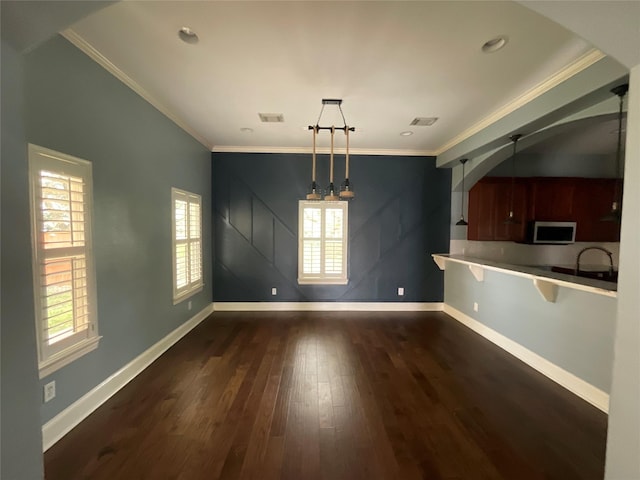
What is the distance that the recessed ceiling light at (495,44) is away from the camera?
6.26 feet

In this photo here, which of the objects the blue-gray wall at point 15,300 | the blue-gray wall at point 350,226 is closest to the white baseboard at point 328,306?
the blue-gray wall at point 350,226

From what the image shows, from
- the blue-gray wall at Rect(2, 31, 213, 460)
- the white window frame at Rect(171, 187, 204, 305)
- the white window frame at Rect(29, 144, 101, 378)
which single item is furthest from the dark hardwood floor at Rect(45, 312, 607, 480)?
the white window frame at Rect(171, 187, 204, 305)

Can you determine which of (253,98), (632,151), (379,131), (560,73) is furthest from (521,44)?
(253,98)

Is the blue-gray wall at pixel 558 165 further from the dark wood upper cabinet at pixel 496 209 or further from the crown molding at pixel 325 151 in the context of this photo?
the crown molding at pixel 325 151

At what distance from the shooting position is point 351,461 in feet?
5.71

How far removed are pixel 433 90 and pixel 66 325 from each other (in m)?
3.64

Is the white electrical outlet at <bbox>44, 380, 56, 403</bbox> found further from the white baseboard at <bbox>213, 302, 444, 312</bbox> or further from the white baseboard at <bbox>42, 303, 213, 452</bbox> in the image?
the white baseboard at <bbox>213, 302, 444, 312</bbox>

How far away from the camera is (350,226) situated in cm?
487

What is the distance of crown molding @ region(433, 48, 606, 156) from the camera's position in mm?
2025

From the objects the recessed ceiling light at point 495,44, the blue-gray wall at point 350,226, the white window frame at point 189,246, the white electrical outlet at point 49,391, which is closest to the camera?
Answer: the white electrical outlet at point 49,391

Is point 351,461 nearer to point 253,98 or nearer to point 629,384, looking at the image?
point 629,384

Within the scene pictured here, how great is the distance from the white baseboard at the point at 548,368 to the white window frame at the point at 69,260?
4.18m

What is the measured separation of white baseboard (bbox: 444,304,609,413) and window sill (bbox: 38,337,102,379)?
13.6 feet

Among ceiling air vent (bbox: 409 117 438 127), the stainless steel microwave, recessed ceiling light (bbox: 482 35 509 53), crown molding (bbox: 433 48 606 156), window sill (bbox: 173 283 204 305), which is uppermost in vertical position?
ceiling air vent (bbox: 409 117 438 127)
